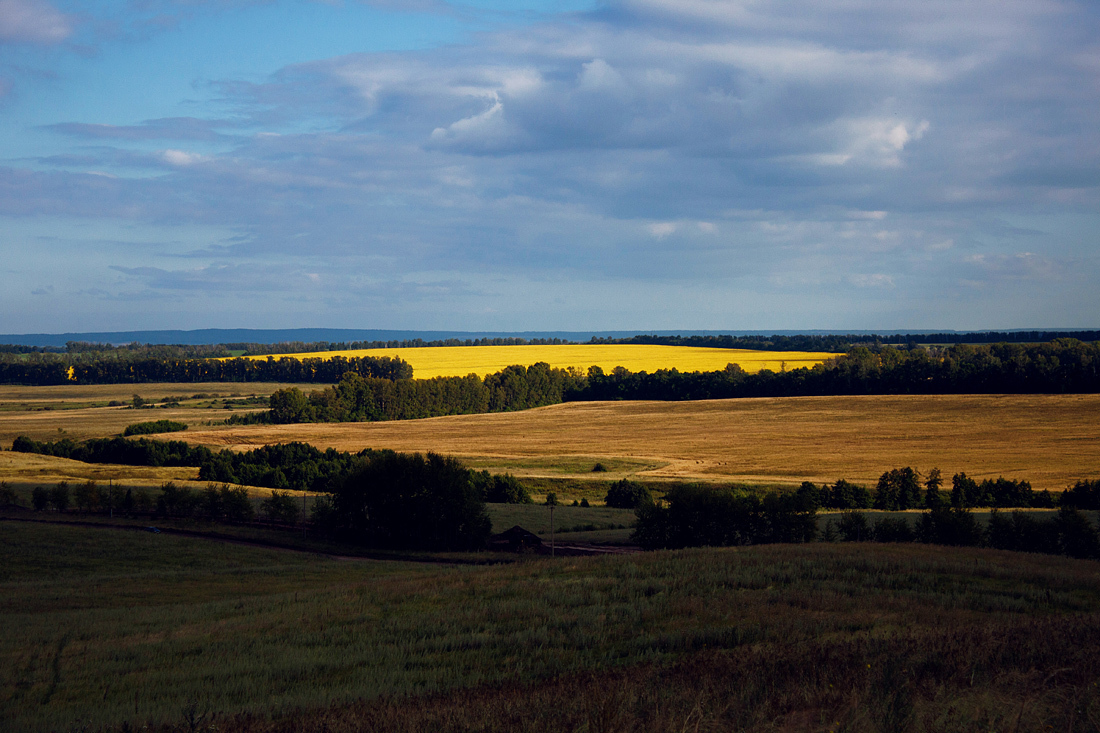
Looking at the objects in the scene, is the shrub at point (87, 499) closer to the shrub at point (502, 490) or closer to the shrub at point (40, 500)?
the shrub at point (40, 500)

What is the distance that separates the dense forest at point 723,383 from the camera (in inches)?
3967

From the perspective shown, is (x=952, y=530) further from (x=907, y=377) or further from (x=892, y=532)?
(x=907, y=377)

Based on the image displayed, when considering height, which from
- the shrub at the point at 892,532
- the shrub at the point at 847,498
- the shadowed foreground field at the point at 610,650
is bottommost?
the shrub at the point at 847,498

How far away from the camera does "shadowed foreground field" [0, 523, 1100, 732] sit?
7.29 m

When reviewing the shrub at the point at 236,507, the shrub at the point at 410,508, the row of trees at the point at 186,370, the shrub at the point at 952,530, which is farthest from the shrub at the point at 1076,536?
the row of trees at the point at 186,370

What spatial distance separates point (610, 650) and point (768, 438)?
75.9 metres

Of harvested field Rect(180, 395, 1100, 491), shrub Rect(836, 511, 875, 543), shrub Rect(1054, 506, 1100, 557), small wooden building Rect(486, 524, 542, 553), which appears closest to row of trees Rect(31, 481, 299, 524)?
small wooden building Rect(486, 524, 542, 553)

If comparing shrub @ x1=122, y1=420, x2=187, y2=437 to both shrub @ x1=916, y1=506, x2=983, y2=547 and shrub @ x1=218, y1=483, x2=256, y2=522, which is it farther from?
shrub @ x1=916, y1=506, x2=983, y2=547

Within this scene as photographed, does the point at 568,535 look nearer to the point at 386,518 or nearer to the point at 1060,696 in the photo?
the point at 386,518

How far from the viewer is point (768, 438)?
8369 cm

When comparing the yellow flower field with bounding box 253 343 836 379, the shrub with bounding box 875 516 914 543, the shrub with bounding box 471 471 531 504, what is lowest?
the shrub with bounding box 471 471 531 504

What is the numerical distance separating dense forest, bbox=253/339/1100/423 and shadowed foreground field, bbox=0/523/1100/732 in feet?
296

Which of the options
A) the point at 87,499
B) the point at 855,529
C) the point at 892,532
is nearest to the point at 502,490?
the point at 87,499

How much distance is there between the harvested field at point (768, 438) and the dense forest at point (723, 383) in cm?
639
